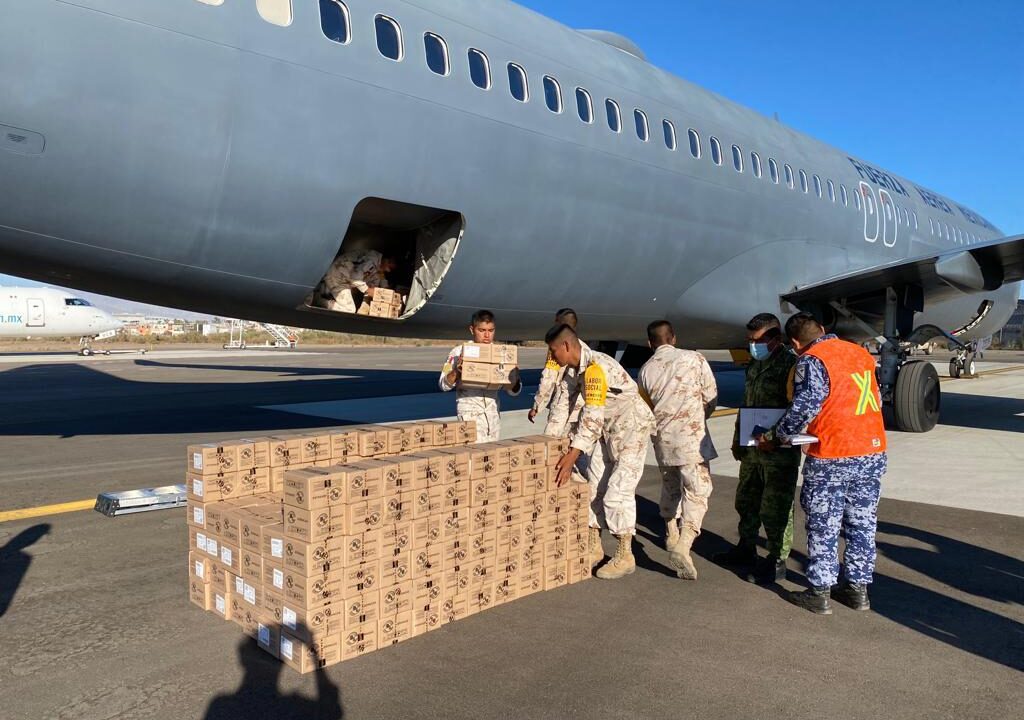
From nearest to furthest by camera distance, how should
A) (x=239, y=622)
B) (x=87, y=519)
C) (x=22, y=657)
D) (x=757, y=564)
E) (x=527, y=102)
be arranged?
1. (x=22, y=657)
2. (x=239, y=622)
3. (x=757, y=564)
4. (x=87, y=519)
5. (x=527, y=102)

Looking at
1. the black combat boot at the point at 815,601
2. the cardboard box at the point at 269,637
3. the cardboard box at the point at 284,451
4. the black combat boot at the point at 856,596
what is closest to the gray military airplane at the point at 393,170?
the cardboard box at the point at 284,451

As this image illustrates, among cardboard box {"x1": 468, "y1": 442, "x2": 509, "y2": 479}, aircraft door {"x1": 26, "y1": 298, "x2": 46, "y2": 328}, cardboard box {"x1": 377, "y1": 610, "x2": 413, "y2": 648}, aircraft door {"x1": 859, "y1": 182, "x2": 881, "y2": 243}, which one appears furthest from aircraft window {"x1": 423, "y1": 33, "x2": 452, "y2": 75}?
aircraft door {"x1": 26, "y1": 298, "x2": 46, "y2": 328}

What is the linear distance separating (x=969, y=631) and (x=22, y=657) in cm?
512

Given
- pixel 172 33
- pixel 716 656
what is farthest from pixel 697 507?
pixel 172 33

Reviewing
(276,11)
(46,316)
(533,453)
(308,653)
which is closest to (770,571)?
(533,453)

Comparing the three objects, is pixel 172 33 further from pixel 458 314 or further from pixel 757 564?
pixel 757 564

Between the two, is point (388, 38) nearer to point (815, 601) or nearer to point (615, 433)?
point (615, 433)

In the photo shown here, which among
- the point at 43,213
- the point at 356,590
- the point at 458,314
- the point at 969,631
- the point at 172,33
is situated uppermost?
the point at 172,33

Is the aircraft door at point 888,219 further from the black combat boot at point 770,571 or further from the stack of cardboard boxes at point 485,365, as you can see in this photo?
the black combat boot at point 770,571

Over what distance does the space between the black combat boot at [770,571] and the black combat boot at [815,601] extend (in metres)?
0.38

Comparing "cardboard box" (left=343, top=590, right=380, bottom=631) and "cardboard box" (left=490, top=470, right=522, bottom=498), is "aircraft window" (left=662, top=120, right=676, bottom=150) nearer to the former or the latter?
"cardboard box" (left=490, top=470, right=522, bottom=498)

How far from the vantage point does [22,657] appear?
148 inches

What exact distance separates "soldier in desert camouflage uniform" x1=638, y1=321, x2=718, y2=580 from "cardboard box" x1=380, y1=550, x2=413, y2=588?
80.8 inches

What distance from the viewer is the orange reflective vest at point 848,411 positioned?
4594mm
